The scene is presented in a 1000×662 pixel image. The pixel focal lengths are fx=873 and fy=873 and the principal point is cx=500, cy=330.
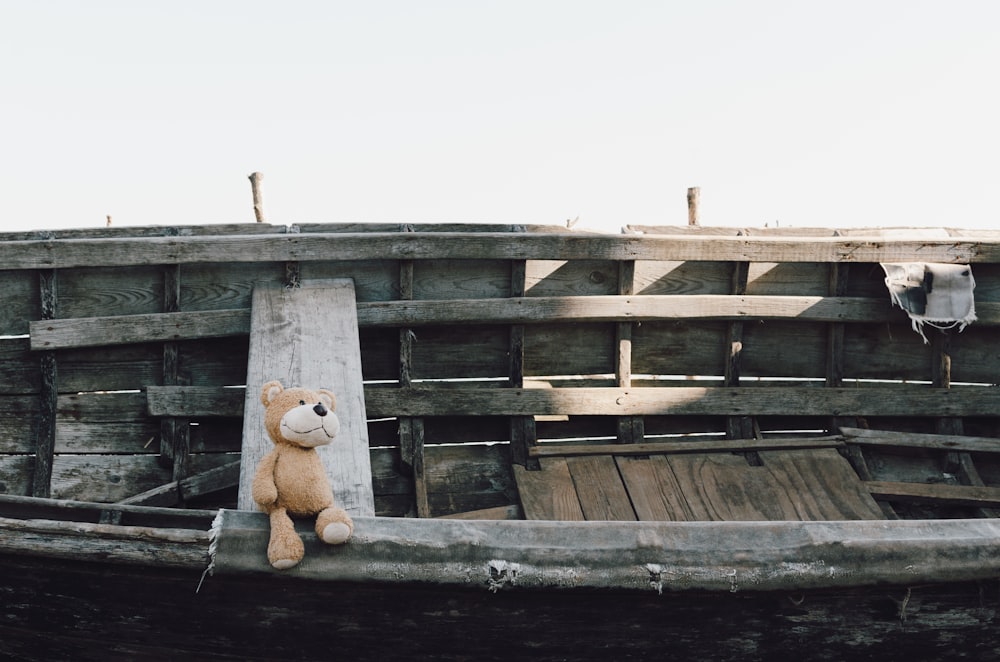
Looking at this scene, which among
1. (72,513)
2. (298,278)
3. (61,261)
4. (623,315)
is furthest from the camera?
(623,315)

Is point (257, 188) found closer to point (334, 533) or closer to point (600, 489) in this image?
point (600, 489)

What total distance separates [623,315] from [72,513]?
9.69 ft

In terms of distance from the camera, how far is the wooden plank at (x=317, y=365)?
9.42 ft

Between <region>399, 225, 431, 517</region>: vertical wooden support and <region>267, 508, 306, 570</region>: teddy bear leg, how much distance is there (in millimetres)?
2157

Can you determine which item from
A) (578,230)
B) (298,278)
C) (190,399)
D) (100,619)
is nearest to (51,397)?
(190,399)

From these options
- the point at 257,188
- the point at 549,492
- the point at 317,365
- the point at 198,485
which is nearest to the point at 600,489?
the point at 549,492

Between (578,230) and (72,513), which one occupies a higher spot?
(578,230)

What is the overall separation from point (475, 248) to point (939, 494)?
9.44 feet

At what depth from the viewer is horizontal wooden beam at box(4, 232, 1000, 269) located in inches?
167

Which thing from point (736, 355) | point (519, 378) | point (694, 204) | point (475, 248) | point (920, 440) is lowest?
point (920, 440)

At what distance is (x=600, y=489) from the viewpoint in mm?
4562

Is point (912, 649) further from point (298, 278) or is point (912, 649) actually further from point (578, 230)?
point (298, 278)

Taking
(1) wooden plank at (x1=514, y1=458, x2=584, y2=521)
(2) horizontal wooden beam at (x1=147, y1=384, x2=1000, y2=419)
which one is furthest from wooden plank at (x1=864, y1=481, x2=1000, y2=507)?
(1) wooden plank at (x1=514, y1=458, x2=584, y2=521)

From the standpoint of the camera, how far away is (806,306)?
5.00 m
